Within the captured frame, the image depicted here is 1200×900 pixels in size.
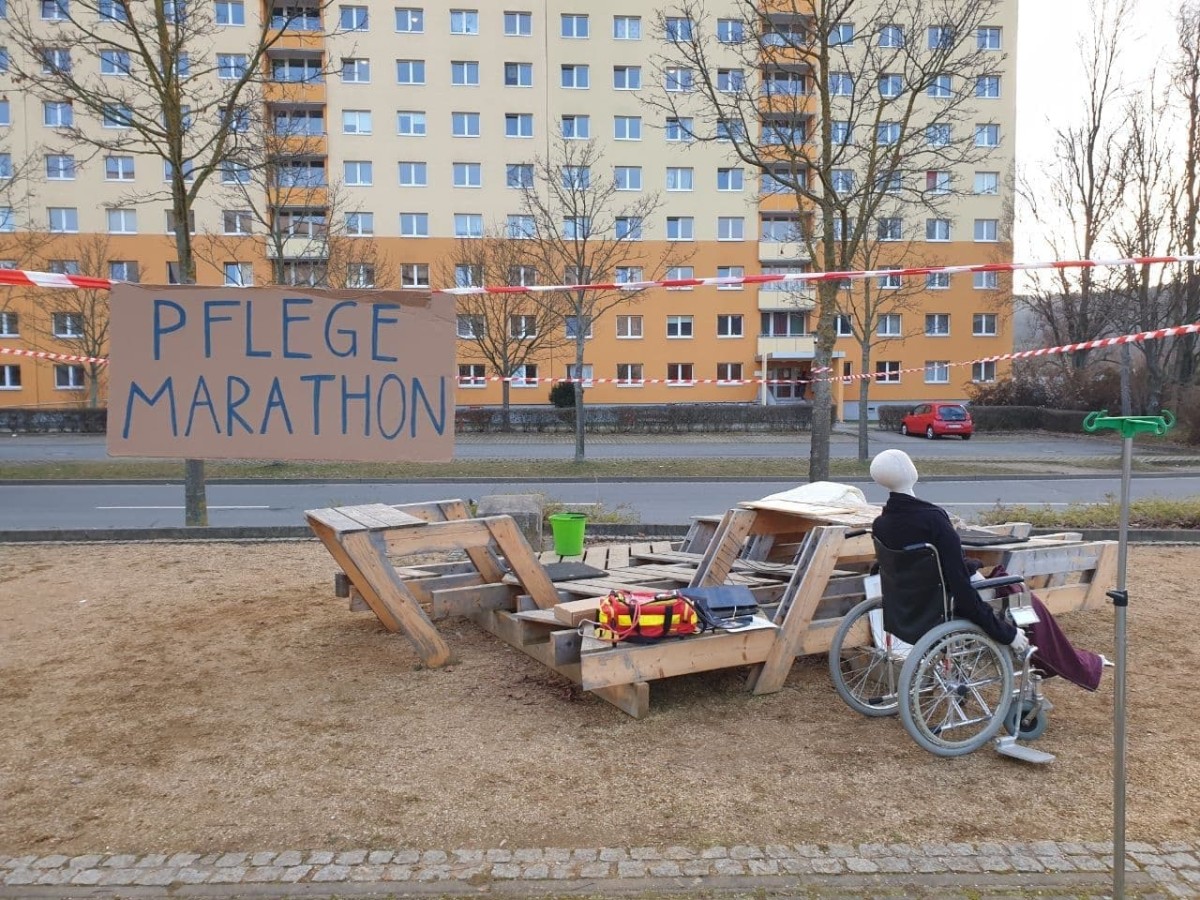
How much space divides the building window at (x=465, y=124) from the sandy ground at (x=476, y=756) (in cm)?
4676

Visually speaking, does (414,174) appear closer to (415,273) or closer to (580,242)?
(415,273)

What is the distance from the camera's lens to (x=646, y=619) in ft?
14.9

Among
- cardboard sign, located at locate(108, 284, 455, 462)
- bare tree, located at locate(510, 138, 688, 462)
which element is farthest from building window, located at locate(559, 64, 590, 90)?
cardboard sign, located at locate(108, 284, 455, 462)

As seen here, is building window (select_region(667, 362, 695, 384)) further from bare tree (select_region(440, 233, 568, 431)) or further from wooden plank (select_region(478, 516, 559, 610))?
wooden plank (select_region(478, 516, 559, 610))

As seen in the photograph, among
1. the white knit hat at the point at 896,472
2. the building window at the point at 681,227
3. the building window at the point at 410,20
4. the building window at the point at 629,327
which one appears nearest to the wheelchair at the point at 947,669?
the white knit hat at the point at 896,472

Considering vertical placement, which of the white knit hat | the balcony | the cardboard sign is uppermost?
the balcony

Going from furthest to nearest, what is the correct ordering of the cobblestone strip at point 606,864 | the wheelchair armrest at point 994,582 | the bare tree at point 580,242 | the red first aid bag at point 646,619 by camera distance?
1. the bare tree at point 580,242
2. the red first aid bag at point 646,619
3. the wheelchair armrest at point 994,582
4. the cobblestone strip at point 606,864

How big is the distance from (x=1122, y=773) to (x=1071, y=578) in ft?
13.2

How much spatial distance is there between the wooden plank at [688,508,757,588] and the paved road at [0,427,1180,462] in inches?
757

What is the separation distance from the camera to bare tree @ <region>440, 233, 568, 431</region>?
3478 centimetres

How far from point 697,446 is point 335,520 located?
83.3 feet

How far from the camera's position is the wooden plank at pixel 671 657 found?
441cm

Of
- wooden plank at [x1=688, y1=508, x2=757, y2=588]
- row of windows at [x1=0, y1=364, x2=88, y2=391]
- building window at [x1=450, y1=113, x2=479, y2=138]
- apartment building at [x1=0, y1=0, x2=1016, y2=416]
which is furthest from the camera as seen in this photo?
building window at [x1=450, y1=113, x2=479, y2=138]

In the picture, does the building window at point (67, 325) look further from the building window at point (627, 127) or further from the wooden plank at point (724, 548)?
the wooden plank at point (724, 548)
